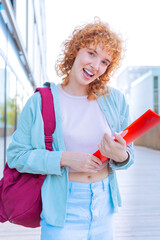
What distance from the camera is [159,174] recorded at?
6457 millimetres

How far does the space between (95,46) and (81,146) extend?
474 mm

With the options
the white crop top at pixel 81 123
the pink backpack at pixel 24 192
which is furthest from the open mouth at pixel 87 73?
the pink backpack at pixel 24 192

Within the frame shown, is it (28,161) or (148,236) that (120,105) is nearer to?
(28,161)

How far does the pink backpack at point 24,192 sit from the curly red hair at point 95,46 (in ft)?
0.90

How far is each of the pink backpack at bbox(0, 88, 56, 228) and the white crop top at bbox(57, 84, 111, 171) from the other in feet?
0.28

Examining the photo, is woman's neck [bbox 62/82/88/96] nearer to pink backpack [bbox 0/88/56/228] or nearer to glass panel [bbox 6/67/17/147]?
pink backpack [bbox 0/88/56/228]

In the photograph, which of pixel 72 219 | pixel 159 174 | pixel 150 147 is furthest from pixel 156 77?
pixel 72 219

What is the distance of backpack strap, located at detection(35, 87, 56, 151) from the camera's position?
43.1 inches

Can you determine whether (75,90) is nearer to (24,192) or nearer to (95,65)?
(95,65)

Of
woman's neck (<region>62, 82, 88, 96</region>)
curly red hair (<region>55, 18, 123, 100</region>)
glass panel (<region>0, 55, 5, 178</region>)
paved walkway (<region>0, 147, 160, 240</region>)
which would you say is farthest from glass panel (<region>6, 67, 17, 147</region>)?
woman's neck (<region>62, 82, 88, 96</region>)

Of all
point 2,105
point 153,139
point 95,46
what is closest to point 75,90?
point 95,46

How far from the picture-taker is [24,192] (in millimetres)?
1092

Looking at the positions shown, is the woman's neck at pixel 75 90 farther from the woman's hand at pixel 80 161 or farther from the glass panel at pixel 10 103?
the glass panel at pixel 10 103

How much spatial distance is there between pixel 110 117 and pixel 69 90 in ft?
0.83
